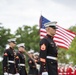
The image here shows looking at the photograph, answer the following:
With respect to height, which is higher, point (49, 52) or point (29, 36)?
point (29, 36)

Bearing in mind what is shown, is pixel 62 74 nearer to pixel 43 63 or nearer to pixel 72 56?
pixel 43 63

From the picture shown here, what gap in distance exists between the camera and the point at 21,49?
57.6 feet

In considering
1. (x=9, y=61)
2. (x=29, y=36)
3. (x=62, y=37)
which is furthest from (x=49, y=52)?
(x=29, y=36)

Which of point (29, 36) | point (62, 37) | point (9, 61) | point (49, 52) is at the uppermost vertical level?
point (29, 36)

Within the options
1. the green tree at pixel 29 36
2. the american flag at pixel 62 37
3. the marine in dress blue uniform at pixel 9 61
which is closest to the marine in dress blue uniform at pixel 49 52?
the marine in dress blue uniform at pixel 9 61

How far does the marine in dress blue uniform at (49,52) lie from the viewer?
1010 cm

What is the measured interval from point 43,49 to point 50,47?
273 mm

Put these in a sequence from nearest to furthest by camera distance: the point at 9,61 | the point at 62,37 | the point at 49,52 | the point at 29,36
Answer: the point at 49,52
the point at 9,61
the point at 62,37
the point at 29,36

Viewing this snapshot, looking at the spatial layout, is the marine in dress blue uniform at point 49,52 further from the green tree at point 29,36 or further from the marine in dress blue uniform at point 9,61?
the green tree at point 29,36

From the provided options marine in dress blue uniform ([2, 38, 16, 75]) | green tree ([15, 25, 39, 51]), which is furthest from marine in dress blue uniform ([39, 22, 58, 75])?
green tree ([15, 25, 39, 51])

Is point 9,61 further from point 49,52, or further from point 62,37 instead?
point 49,52

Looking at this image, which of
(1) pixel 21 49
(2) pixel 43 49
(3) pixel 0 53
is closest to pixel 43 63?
(2) pixel 43 49

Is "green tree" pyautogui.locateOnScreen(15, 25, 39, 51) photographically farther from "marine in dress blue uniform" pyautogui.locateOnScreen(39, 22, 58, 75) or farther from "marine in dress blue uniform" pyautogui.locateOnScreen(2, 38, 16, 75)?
"marine in dress blue uniform" pyautogui.locateOnScreen(39, 22, 58, 75)

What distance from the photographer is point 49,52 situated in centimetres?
1038
